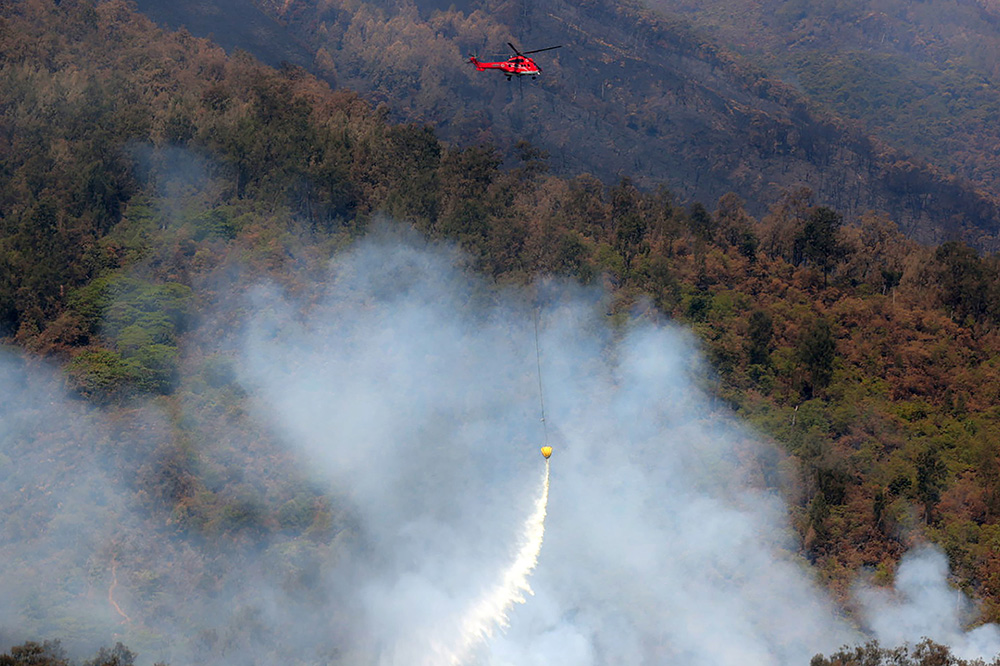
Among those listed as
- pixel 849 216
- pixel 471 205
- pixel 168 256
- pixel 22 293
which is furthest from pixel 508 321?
pixel 849 216

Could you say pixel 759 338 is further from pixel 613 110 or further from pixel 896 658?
pixel 613 110

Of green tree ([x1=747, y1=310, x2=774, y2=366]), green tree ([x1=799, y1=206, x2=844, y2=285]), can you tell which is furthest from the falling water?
green tree ([x1=799, y1=206, x2=844, y2=285])

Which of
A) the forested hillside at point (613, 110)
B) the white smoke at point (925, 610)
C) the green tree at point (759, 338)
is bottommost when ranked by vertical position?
the forested hillside at point (613, 110)

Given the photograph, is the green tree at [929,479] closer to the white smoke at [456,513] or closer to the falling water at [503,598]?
the white smoke at [456,513]

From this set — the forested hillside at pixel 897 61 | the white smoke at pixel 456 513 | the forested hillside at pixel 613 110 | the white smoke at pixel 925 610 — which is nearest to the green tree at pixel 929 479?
the white smoke at pixel 925 610

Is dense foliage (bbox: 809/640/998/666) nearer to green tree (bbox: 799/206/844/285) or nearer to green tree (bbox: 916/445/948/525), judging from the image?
green tree (bbox: 916/445/948/525)

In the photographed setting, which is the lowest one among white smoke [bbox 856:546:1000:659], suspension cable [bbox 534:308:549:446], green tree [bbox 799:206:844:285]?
suspension cable [bbox 534:308:549:446]

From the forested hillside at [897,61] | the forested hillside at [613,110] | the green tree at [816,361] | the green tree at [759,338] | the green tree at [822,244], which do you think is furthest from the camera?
the forested hillside at [897,61]
